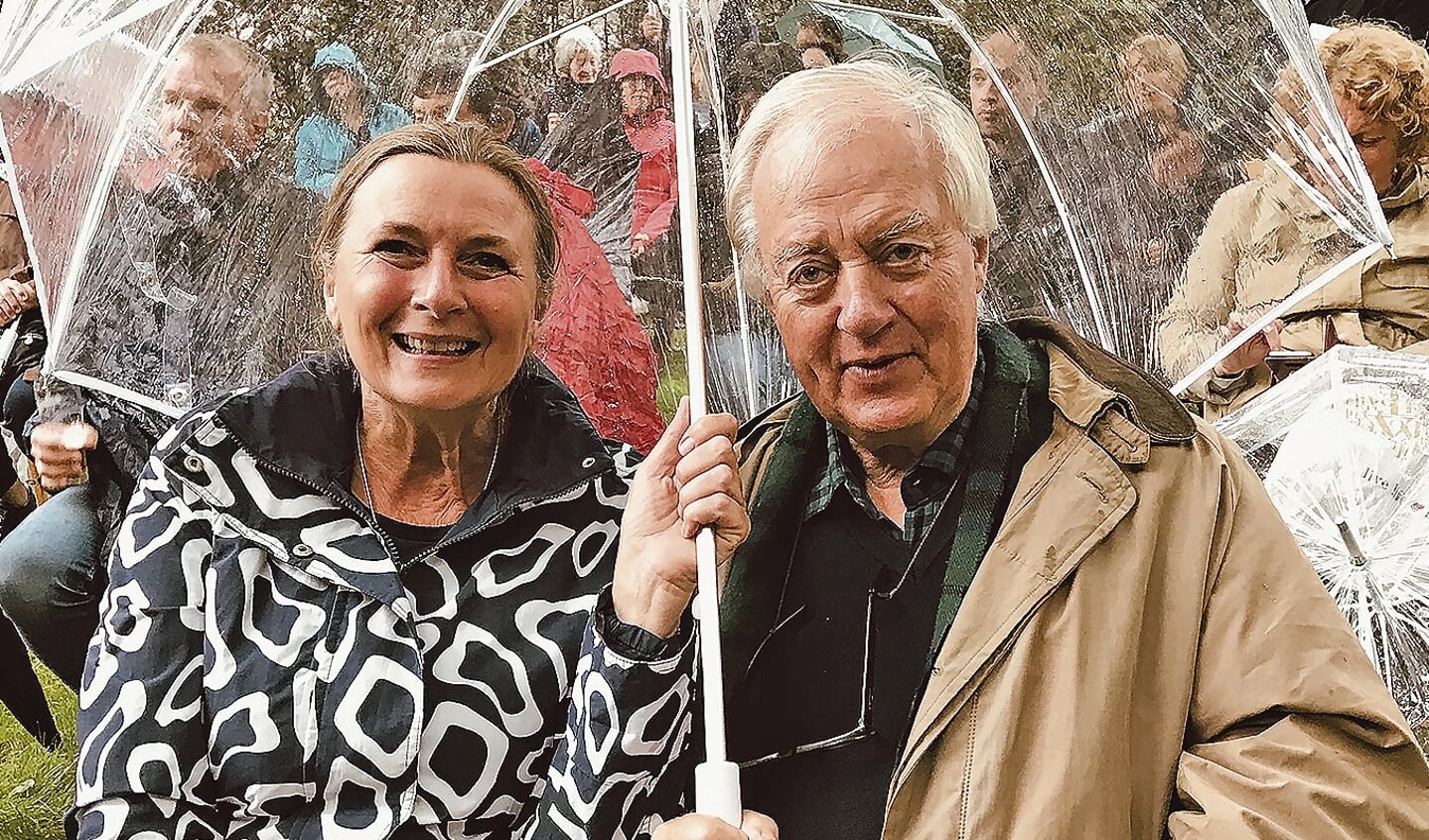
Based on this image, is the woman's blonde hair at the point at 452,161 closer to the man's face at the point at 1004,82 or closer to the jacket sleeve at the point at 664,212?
the jacket sleeve at the point at 664,212

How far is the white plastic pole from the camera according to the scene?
1.54 metres

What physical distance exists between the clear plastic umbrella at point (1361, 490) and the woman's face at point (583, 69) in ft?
3.45

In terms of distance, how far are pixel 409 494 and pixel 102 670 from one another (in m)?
0.43

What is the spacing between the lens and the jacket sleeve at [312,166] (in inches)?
71.5

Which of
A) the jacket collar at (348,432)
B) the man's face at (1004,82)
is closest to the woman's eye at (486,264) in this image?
the jacket collar at (348,432)

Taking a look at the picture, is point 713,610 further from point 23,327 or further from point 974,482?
point 23,327

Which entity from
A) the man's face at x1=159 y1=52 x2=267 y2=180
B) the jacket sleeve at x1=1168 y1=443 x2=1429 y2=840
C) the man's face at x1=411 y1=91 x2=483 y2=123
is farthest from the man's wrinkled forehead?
the jacket sleeve at x1=1168 y1=443 x2=1429 y2=840

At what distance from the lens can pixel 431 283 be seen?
173cm

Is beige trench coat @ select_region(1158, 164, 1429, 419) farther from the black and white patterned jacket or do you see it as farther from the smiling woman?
the black and white patterned jacket

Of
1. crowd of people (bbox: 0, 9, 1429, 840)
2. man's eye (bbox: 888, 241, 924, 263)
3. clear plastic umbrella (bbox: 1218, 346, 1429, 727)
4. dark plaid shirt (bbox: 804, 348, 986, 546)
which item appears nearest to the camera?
crowd of people (bbox: 0, 9, 1429, 840)

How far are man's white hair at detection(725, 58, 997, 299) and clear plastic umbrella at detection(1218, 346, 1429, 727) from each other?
61 centimetres

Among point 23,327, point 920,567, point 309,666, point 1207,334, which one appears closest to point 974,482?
point 920,567

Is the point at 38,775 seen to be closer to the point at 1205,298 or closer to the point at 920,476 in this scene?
the point at 920,476

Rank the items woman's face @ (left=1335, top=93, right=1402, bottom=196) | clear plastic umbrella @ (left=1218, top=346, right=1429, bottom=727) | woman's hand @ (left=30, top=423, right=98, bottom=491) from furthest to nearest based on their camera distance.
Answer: woman's face @ (left=1335, top=93, right=1402, bottom=196), woman's hand @ (left=30, top=423, right=98, bottom=491), clear plastic umbrella @ (left=1218, top=346, right=1429, bottom=727)
